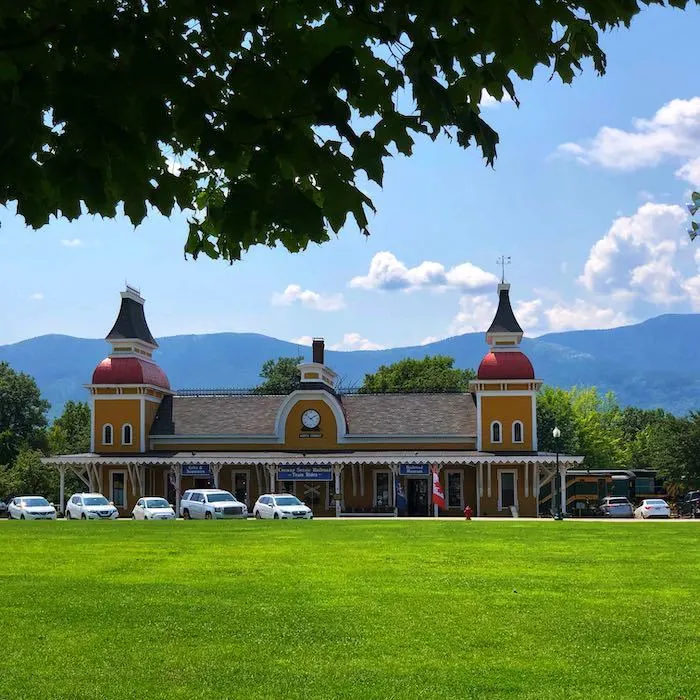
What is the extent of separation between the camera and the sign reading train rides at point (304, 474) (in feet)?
168

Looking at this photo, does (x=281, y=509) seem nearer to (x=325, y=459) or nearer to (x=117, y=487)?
(x=325, y=459)

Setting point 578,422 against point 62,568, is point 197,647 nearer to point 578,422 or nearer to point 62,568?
point 62,568

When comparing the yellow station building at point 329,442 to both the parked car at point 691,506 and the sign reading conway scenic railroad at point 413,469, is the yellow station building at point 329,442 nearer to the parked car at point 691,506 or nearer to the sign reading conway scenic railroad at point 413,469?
the sign reading conway scenic railroad at point 413,469

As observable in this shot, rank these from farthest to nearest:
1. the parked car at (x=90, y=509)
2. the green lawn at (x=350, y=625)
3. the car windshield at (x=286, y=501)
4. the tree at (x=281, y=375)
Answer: the tree at (x=281, y=375) → the car windshield at (x=286, y=501) → the parked car at (x=90, y=509) → the green lawn at (x=350, y=625)

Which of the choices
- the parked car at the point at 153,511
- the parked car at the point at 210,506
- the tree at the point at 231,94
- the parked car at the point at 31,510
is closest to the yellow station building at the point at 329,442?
the parked car at the point at 210,506

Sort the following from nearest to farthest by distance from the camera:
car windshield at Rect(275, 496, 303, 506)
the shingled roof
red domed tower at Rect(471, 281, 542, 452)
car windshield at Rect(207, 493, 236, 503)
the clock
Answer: car windshield at Rect(275, 496, 303, 506), car windshield at Rect(207, 493, 236, 503), red domed tower at Rect(471, 281, 542, 452), the shingled roof, the clock

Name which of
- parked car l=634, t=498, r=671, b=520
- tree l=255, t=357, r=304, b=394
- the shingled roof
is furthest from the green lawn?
tree l=255, t=357, r=304, b=394

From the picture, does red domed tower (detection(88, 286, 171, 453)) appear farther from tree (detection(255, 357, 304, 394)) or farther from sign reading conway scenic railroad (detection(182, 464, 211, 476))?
tree (detection(255, 357, 304, 394))

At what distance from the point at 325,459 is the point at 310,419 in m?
4.32

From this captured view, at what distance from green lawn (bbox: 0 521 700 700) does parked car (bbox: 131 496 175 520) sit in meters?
21.6

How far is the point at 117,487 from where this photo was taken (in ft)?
182

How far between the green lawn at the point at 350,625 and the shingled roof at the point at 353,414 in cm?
3577

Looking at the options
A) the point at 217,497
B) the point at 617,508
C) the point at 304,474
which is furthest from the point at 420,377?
the point at 217,497

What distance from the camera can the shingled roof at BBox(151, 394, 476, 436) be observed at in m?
54.6
